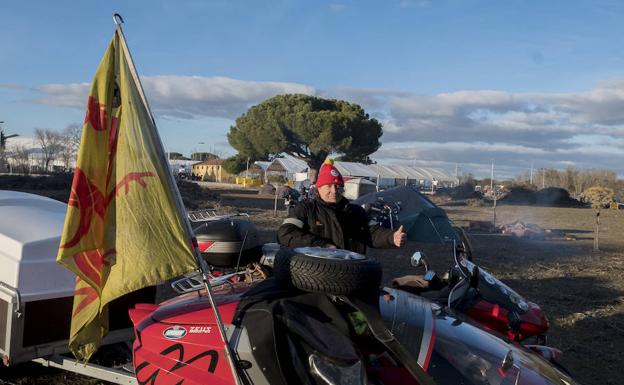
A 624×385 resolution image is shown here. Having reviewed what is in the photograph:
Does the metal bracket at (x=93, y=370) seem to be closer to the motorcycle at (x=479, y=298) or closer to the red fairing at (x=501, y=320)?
the motorcycle at (x=479, y=298)

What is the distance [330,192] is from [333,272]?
6.24 ft

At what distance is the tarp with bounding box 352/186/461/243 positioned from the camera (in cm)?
1171

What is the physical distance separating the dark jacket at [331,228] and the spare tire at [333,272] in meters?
1.36

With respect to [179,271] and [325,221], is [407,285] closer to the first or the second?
[325,221]

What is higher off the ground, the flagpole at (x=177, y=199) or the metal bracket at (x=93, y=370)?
the flagpole at (x=177, y=199)

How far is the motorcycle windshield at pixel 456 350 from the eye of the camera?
2.92 m

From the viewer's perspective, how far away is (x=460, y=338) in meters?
3.16

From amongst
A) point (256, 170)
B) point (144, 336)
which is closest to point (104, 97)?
point (144, 336)

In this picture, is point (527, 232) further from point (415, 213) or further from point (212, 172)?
point (212, 172)

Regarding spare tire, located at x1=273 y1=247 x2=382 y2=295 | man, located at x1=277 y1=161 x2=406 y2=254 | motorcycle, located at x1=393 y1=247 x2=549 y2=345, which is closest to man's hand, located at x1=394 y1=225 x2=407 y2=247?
man, located at x1=277 y1=161 x2=406 y2=254

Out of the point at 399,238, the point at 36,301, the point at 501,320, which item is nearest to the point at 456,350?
the point at 399,238

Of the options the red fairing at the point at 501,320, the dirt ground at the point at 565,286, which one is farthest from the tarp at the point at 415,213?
the red fairing at the point at 501,320

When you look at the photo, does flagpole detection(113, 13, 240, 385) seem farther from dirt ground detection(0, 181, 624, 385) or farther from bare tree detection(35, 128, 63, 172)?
bare tree detection(35, 128, 63, 172)

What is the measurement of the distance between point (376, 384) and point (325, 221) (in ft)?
6.65
